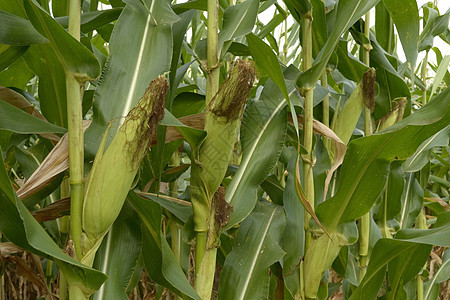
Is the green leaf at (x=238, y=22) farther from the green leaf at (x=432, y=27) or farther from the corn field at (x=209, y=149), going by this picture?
the green leaf at (x=432, y=27)

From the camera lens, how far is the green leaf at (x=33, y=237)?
707mm

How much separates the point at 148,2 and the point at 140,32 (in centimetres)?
6

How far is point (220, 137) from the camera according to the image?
88 cm

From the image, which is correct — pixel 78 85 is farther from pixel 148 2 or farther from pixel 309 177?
pixel 309 177

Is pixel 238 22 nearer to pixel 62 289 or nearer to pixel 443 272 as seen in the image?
pixel 62 289

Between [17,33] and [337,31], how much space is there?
630 mm

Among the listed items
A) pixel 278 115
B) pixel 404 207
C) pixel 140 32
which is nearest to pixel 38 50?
pixel 140 32

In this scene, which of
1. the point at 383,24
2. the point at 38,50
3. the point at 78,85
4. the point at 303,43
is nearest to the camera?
the point at 78,85

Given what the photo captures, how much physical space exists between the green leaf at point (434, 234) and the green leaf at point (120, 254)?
0.59 m

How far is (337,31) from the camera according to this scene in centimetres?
103

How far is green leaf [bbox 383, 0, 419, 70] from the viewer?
1.21 m

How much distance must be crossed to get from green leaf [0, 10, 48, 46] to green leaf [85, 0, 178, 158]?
14 centimetres

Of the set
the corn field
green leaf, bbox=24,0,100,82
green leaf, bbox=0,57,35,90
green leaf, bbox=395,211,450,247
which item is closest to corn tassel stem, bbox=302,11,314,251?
the corn field

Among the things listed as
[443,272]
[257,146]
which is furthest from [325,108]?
[443,272]
